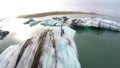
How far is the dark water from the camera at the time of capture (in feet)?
17.6

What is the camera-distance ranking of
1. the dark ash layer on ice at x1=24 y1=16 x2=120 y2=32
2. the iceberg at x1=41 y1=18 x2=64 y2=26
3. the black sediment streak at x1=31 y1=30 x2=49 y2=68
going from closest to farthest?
1. the black sediment streak at x1=31 y1=30 x2=49 y2=68
2. the dark ash layer on ice at x1=24 y1=16 x2=120 y2=32
3. the iceberg at x1=41 y1=18 x2=64 y2=26

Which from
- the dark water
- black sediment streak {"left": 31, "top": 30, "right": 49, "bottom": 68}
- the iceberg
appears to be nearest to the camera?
black sediment streak {"left": 31, "top": 30, "right": 49, "bottom": 68}

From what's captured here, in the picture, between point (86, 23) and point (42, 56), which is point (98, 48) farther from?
point (42, 56)

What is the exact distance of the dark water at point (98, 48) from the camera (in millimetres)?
5367

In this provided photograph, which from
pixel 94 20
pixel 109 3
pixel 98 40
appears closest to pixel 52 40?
pixel 98 40

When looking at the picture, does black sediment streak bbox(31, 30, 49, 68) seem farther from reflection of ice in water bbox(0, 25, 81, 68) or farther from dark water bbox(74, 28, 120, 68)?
dark water bbox(74, 28, 120, 68)

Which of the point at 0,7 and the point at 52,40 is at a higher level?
the point at 0,7

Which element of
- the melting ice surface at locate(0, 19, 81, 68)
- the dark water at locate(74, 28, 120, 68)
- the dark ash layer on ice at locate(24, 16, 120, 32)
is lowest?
the dark water at locate(74, 28, 120, 68)

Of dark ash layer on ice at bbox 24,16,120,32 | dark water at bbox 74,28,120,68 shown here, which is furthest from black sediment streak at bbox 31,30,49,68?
dark ash layer on ice at bbox 24,16,120,32

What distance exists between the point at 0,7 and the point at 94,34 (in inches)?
213

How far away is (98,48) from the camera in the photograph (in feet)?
20.8

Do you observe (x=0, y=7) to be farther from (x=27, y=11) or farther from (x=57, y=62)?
(x=57, y=62)

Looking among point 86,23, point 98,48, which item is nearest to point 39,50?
point 98,48

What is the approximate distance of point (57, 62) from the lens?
161 inches
